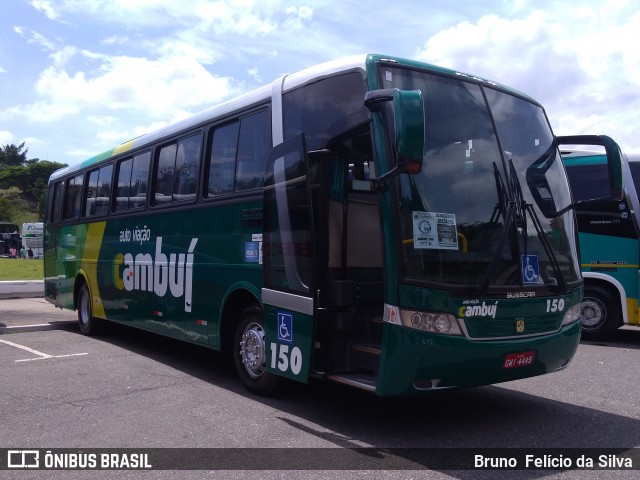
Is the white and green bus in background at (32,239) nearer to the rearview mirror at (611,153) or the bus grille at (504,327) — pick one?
the rearview mirror at (611,153)

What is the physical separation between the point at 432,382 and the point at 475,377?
15.1 inches

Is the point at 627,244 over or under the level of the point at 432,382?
over

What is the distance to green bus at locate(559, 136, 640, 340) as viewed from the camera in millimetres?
10445

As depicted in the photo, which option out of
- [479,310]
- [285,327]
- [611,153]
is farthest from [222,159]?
[611,153]

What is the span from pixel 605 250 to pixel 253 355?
6718 millimetres

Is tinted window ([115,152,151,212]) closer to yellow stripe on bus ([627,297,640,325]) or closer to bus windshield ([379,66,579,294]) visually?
bus windshield ([379,66,579,294])

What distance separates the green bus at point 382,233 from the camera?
5125mm

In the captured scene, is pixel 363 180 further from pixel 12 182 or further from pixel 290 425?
pixel 12 182

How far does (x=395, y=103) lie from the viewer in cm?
483

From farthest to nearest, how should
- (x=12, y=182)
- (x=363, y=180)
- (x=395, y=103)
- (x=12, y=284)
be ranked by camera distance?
1. (x=12, y=182)
2. (x=12, y=284)
3. (x=363, y=180)
4. (x=395, y=103)

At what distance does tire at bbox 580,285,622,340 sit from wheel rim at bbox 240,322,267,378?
6519 mm

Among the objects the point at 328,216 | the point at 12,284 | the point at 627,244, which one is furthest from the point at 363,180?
the point at 12,284

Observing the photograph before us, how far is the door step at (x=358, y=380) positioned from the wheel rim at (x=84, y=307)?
748cm

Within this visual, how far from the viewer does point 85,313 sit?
39.4ft
